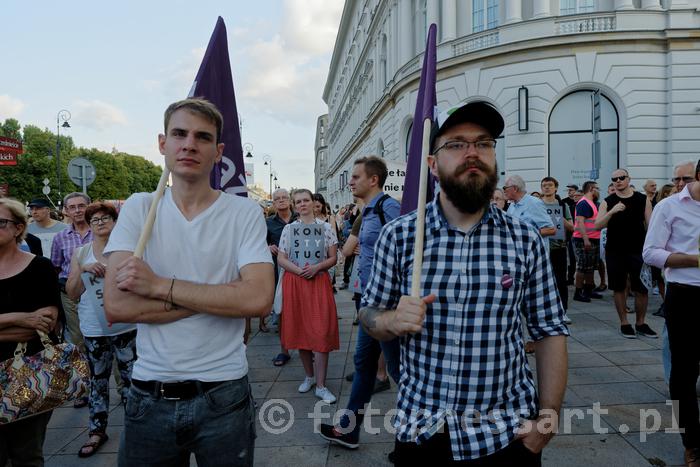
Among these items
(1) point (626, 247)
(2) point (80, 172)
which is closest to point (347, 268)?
(2) point (80, 172)

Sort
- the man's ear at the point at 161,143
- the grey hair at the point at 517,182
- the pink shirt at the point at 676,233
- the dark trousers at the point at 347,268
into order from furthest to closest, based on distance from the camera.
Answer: the dark trousers at the point at 347,268 → the grey hair at the point at 517,182 → the pink shirt at the point at 676,233 → the man's ear at the point at 161,143

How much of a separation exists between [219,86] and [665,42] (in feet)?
62.4

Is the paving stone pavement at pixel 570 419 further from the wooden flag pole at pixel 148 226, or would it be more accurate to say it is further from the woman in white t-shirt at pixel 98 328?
the wooden flag pole at pixel 148 226

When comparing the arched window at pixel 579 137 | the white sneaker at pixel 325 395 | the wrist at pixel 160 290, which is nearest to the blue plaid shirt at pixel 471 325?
the wrist at pixel 160 290

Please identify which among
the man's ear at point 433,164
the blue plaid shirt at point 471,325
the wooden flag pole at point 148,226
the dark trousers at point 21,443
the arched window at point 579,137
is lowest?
the dark trousers at point 21,443

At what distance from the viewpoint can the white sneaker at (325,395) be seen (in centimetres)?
486

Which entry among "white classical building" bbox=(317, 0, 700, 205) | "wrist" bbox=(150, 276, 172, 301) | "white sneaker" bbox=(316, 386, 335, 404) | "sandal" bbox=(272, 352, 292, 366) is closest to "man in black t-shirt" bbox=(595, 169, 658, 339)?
"white sneaker" bbox=(316, 386, 335, 404)

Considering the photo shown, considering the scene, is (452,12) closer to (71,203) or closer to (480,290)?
(71,203)

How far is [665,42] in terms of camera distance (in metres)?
17.1

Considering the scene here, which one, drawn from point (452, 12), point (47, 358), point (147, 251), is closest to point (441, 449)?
point (147, 251)

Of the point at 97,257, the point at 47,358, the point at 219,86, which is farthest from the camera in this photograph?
the point at 97,257

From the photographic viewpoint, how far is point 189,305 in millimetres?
1943

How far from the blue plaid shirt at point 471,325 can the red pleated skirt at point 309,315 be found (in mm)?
3211

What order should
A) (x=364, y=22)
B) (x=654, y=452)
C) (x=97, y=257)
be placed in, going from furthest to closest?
1. (x=364, y=22)
2. (x=97, y=257)
3. (x=654, y=452)
